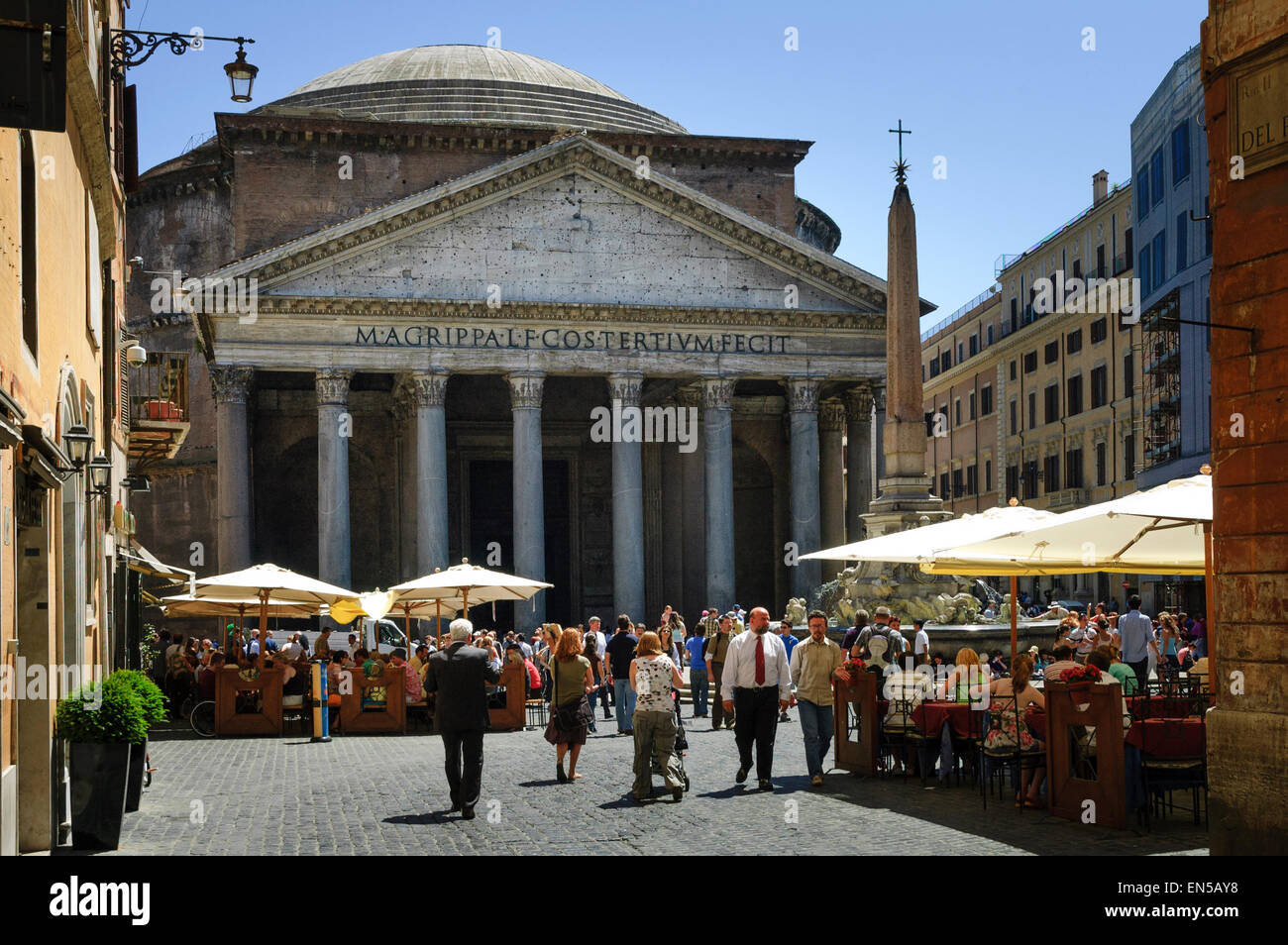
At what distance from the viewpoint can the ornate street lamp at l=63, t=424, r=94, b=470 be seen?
36.3ft

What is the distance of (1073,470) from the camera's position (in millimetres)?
50531

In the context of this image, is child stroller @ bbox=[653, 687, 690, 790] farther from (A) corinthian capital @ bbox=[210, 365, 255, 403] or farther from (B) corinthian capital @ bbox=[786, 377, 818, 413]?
(B) corinthian capital @ bbox=[786, 377, 818, 413]

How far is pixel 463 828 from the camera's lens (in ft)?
36.3

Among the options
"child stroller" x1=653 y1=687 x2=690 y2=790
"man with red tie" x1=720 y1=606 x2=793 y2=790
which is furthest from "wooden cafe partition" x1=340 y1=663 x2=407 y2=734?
"man with red tie" x1=720 y1=606 x2=793 y2=790

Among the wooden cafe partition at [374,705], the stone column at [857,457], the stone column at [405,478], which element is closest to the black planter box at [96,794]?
A: the wooden cafe partition at [374,705]

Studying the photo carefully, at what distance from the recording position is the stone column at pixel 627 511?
36.0 metres

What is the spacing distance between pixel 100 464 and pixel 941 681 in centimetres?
735

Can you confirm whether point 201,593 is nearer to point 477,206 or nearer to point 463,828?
point 463,828

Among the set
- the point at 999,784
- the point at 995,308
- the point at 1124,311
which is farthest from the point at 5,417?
the point at 995,308

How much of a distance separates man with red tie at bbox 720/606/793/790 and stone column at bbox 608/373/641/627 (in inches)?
902

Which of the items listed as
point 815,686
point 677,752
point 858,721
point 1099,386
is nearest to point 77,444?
point 677,752

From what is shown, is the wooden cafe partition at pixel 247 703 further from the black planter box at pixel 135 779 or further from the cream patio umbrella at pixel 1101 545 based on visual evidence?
the cream patio umbrella at pixel 1101 545

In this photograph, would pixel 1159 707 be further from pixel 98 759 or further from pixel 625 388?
pixel 625 388

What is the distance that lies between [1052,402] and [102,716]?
4591 centimetres
